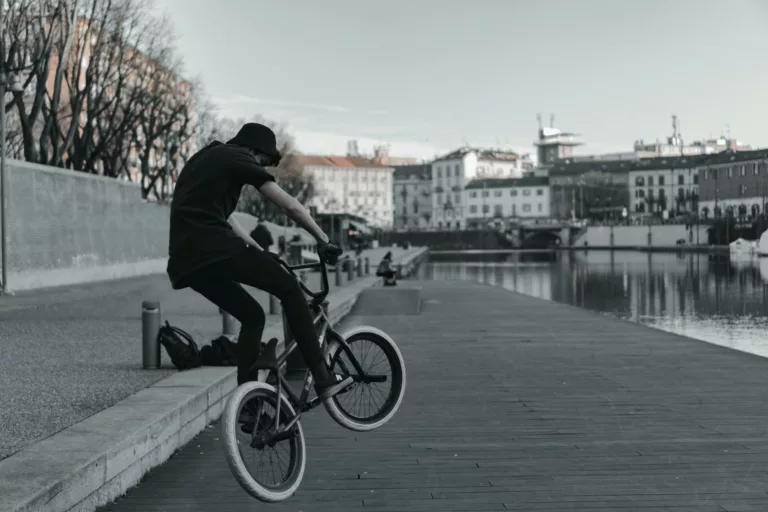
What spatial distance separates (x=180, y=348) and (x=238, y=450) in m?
4.26

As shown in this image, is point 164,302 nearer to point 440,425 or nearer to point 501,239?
point 440,425

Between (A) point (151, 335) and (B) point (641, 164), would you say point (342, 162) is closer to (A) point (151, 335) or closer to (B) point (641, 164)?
(B) point (641, 164)

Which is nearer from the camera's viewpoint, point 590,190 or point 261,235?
point 261,235

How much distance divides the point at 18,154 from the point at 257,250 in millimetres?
53755

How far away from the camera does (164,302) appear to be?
21016 mm

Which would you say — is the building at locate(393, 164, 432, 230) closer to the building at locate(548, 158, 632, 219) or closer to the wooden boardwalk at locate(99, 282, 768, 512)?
the building at locate(548, 158, 632, 219)

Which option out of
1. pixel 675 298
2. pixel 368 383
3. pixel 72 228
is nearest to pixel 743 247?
pixel 675 298

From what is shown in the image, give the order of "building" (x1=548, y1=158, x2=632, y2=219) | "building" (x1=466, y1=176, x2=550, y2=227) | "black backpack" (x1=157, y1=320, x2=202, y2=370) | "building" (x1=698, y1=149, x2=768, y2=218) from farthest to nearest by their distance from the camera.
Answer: "building" (x1=466, y1=176, x2=550, y2=227)
"building" (x1=548, y1=158, x2=632, y2=219)
"building" (x1=698, y1=149, x2=768, y2=218)
"black backpack" (x1=157, y1=320, x2=202, y2=370)

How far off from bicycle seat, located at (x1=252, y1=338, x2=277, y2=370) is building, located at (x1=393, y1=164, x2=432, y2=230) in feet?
614

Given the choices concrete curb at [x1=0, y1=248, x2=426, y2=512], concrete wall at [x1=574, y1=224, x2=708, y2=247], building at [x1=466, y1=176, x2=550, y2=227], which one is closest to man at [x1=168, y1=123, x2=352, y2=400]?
concrete curb at [x1=0, y1=248, x2=426, y2=512]

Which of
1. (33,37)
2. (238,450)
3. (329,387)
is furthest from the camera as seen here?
(33,37)

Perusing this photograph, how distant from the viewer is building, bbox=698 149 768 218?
122125 millimetres

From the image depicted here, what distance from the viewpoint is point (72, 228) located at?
95.7 ft

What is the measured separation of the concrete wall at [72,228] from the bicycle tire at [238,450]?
20.5 m
